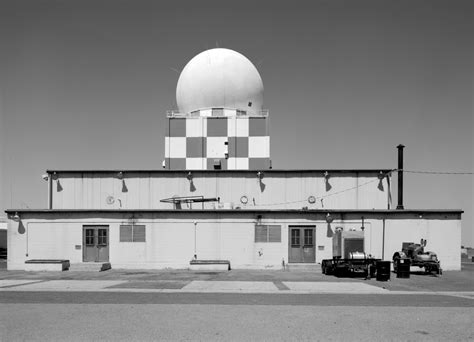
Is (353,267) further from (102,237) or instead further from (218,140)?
(218,140)

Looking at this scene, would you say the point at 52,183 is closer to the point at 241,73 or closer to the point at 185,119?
the point at 185,119

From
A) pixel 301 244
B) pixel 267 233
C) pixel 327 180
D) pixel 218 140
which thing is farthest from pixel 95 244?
pixel 218 140

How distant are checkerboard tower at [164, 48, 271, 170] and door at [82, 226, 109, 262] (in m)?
12.7

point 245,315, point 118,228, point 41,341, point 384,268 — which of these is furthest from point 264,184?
point 41,341

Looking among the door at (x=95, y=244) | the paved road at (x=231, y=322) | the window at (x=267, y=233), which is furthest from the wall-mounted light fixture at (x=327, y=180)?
the paved road at (x=231, y=322)

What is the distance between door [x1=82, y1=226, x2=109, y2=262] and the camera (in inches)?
1109

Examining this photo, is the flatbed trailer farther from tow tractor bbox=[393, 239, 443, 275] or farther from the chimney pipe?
the chimney pipe

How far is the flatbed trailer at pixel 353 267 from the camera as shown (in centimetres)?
2269

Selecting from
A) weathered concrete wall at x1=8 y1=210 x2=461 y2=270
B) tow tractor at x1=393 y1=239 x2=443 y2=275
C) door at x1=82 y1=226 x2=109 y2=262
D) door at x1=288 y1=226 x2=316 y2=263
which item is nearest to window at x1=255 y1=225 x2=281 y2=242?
weathered concrete wall at x1=8 y1=210 x2=461 y2=270

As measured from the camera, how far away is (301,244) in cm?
2794

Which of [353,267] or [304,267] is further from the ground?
[353,267]

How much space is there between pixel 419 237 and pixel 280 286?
1299 centimetres

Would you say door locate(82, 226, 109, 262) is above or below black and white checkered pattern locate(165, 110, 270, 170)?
below

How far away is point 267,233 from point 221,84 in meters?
17.8
